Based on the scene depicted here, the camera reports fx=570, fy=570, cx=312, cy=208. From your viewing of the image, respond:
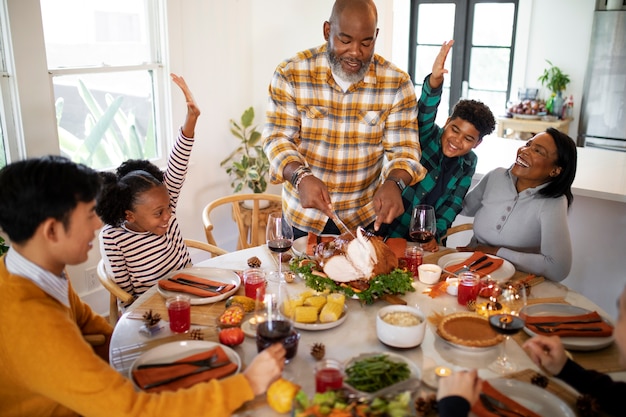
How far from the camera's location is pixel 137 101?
3.81m

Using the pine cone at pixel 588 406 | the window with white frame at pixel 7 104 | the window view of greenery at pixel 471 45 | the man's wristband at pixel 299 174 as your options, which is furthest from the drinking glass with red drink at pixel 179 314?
the window view of greenery at pixel 471 45

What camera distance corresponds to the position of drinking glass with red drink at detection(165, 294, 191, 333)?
1.70 meters

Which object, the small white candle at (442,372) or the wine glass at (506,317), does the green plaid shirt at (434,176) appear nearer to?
the wine glass at (506,317)

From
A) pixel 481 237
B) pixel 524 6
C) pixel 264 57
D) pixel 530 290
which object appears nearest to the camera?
pixel 530 290

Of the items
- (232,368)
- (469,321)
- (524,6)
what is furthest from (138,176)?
(524,6)

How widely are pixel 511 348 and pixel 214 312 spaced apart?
35.9 inches

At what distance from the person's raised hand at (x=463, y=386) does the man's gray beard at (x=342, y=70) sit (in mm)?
1438

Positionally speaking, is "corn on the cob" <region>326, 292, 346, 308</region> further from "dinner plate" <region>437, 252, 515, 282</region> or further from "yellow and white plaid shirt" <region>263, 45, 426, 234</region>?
"yellow and white plaid shirt" <region>263, 45, 426, 234</region>

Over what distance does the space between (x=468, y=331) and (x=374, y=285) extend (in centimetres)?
33

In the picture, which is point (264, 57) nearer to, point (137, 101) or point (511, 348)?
point (137, 101)

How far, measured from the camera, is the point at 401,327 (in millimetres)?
1562

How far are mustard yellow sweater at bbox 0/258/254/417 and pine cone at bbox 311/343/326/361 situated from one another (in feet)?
0.88

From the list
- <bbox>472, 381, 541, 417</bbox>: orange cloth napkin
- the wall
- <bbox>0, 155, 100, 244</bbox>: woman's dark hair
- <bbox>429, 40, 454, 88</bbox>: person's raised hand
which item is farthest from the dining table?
the wall

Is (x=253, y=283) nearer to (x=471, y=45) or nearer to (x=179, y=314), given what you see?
(x=179, y=314)
